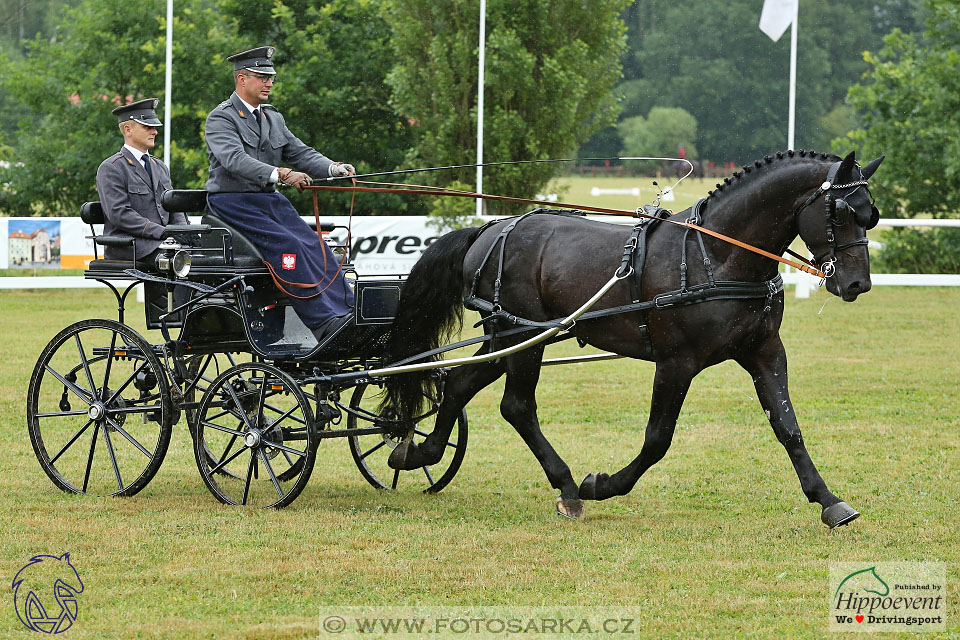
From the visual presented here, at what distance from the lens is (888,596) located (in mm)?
4875

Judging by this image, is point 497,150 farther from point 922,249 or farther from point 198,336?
point 198,336

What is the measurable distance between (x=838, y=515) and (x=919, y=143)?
57.2 feet

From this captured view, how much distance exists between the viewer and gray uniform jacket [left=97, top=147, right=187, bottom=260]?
22.6ft

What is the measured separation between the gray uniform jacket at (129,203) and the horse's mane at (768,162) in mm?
3013

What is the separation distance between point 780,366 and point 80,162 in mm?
19143

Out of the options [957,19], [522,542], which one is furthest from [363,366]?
[957,19]

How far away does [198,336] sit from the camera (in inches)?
270

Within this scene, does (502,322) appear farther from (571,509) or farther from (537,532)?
(537,532)

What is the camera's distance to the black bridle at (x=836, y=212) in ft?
18.2

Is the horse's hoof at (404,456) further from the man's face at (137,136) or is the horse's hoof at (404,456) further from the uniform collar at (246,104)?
the man's face at (137,136)

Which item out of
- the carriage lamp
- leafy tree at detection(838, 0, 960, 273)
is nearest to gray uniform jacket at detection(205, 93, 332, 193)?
the carriage lamp

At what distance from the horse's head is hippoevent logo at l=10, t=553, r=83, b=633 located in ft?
11.3

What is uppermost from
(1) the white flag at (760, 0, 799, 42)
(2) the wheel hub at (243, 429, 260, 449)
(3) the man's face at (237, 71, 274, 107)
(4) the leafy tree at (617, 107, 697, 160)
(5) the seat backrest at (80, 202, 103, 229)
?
(1) the white flag at (760, 0, 799, 42)

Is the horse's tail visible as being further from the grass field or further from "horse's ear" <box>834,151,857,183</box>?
"horse's ear" <box>834,151,857,183</box>
